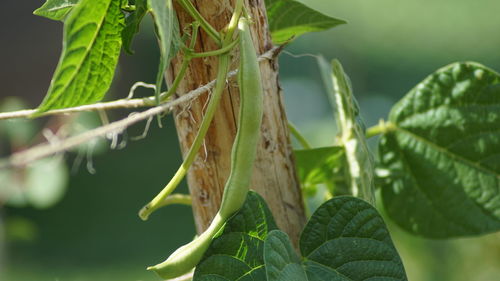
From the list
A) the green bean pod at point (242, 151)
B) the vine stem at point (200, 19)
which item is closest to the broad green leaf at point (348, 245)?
the green bean pod at point (242, 151)

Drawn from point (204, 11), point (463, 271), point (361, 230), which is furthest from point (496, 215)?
point (463, 271)

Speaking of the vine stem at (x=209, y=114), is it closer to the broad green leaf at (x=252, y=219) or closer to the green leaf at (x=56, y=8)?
the broad green leaf at (x=252, y=219)

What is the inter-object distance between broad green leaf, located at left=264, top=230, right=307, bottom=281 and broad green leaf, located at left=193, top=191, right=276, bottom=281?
3 cm

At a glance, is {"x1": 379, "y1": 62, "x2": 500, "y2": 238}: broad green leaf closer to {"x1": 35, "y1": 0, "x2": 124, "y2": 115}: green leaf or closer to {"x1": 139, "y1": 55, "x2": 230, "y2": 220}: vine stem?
{"x1": 139, "y1": 55, "x2": 230, "y2": 220}: vine stem

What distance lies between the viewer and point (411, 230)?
0.95 metres

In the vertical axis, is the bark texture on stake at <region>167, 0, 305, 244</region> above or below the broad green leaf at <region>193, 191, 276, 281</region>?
above

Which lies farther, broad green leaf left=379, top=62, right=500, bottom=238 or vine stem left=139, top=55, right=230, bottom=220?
broad green leaf left=379, top=62, right=500, bottom=238

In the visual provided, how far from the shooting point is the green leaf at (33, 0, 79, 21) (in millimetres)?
652

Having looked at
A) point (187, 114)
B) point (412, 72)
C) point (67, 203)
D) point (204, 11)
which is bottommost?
point (67, 203)

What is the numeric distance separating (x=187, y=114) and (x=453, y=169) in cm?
41

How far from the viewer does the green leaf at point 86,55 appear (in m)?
0.55

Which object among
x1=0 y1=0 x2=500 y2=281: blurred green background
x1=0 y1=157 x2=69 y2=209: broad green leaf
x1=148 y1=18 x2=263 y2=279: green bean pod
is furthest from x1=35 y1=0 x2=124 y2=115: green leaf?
x1=0 y1=0 x2=500 y2=281: blurred green background

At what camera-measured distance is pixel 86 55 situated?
58cm

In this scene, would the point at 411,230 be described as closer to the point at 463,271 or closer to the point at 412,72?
the point at 463,271
